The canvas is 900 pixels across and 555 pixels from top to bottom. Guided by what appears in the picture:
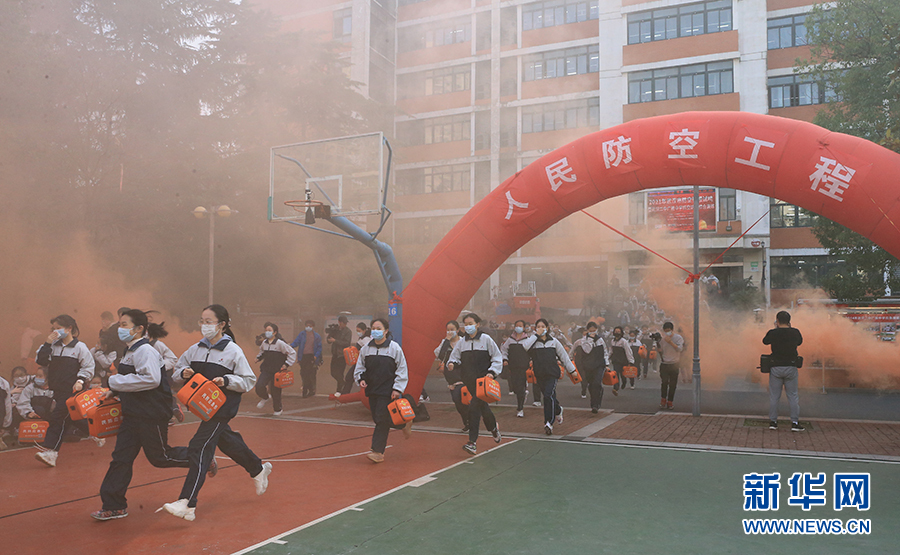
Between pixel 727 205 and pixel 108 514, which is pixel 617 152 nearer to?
pixel 108 514

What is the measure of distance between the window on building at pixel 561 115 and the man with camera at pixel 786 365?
2241 centimetres

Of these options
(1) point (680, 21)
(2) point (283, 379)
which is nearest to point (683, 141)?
(2) point (283, 379)

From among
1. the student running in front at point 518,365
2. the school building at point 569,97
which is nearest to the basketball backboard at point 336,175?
the student running in front at point 518,365

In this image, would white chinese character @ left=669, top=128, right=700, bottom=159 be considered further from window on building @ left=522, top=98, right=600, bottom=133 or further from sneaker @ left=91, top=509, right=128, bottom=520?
window on building @ left=522, top=98, right=600, bottom=133

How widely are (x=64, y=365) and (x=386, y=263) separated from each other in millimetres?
5614

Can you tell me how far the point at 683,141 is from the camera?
29.5 ft

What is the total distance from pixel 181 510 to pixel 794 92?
3045 centimetres

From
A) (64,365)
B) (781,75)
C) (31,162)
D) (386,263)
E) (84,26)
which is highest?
(781,75)

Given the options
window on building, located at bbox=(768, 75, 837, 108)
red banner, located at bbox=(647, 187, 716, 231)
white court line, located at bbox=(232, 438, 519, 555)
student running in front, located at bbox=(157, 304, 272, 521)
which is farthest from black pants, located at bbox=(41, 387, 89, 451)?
window on building, located at bbox=(768, 75, 837, 108)

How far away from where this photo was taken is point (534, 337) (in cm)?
1005

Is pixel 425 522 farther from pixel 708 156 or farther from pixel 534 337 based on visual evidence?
pixel 708 156

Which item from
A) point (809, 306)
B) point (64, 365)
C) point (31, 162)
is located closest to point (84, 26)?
point (31, 162)

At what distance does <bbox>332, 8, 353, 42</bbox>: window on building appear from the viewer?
35.0 m

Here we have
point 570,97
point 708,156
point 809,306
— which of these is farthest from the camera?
point 570,97
